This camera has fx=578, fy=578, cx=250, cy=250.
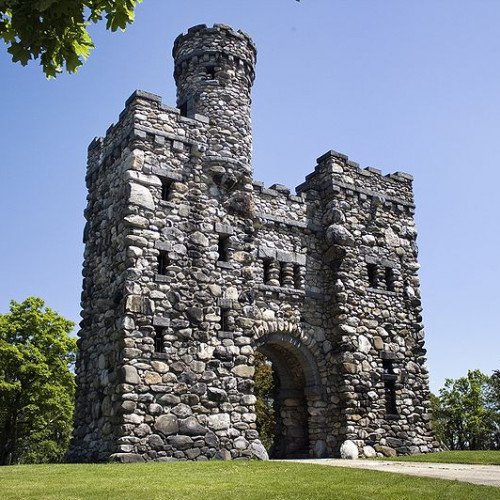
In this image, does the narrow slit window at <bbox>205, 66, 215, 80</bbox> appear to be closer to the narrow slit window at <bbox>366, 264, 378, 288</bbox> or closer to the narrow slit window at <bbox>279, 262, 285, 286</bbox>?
the narrow slit window at <bbox>279, 262, 285, 286</bbox>

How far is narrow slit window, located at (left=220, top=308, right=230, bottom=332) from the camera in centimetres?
1519

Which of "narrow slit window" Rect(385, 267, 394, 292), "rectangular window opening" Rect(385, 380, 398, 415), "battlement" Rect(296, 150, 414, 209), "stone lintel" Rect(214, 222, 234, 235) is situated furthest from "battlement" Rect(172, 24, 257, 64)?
"rectangular window opening" Rect(385, 380, 398, 415)

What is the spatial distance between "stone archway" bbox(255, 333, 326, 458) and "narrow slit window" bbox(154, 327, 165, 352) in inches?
139

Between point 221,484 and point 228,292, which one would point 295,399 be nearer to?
point 228,292

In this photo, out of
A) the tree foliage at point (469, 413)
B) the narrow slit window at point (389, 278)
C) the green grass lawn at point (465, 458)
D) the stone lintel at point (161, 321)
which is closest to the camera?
the green grass lawn at point (465, 458)

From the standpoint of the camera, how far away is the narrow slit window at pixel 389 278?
1930 centimetres

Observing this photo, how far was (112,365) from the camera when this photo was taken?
14.1 meters

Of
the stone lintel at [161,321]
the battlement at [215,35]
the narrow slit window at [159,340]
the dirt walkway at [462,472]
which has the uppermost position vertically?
the battlement at [215,35]

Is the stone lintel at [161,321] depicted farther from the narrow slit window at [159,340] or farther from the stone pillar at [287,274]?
the stone pillar at [287,274]

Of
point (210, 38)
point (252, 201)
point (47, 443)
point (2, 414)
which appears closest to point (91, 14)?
point (252, 201)

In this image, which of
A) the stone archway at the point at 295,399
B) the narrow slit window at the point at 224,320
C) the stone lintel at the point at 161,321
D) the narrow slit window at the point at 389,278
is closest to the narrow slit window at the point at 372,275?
the narrow slit window at the point at 389,278

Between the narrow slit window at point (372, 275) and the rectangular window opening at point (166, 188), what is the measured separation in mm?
7244

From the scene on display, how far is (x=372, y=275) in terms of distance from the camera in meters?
19.1

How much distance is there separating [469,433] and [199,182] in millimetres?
37657
